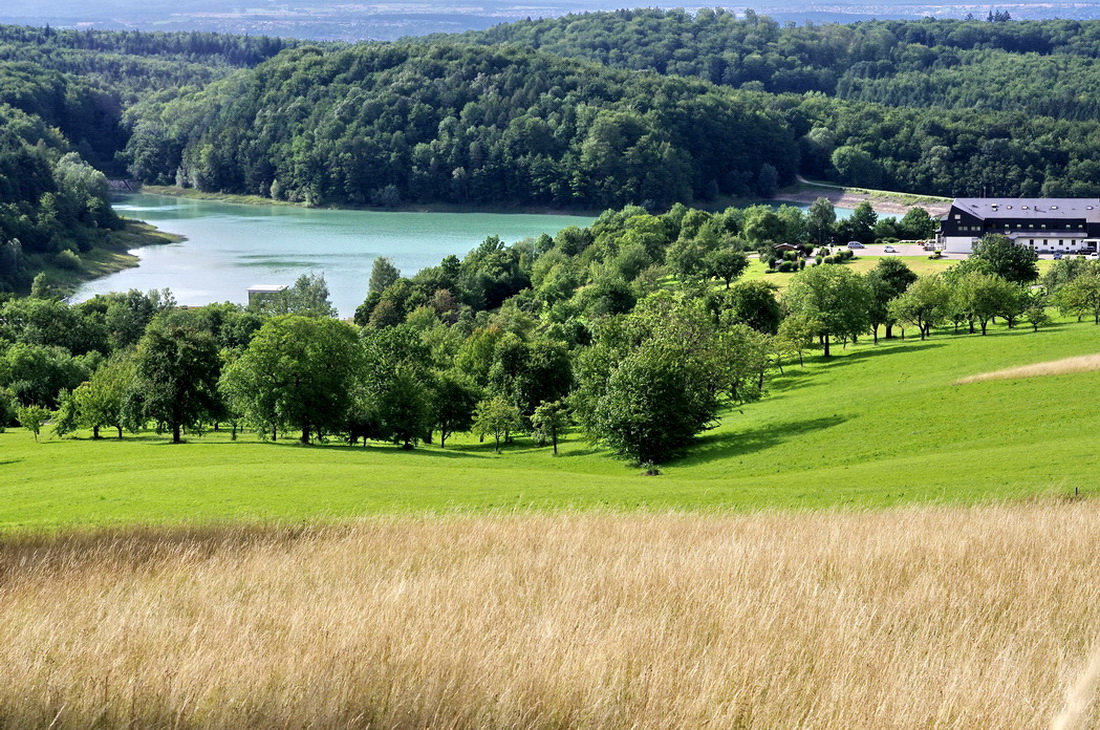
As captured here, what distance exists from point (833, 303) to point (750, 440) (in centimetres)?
1876

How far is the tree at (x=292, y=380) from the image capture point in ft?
127

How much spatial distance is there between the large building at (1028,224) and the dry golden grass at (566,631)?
90118 millimetres

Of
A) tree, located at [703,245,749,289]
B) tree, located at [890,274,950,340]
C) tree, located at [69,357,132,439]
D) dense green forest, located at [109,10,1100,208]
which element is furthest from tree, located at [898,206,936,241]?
tree, located at [69,357,132,439]

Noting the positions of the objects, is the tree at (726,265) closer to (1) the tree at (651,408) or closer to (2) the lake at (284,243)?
(2) the lake at (284,243)

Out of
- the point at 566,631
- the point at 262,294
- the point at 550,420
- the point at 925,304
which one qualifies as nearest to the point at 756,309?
the point at 925,304

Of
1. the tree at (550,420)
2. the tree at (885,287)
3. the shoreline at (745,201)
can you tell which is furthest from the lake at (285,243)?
the tree at (550,420)

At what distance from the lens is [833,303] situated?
4906cm

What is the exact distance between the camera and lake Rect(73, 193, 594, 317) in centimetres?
9725

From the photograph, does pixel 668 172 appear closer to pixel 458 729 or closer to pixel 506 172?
pixel 506 172

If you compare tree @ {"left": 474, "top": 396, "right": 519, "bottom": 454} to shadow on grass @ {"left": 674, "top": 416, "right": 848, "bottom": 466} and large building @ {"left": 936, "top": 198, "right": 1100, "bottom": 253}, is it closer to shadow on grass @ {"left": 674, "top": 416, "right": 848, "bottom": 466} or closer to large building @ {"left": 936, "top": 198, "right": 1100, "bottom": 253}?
shadow on grass @ {"left": 674, "top": 416, "right": 848, "bottom": 466}

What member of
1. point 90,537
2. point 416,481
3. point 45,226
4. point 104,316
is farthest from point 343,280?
point 90,537

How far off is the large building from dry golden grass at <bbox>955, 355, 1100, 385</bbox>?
2367 inches

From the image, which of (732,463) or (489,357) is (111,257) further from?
(732,463)

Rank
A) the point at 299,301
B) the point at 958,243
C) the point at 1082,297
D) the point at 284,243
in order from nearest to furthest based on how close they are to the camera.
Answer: the point at 1082,297, the point at 299,301, the point at 958,243, the point at 284,243
